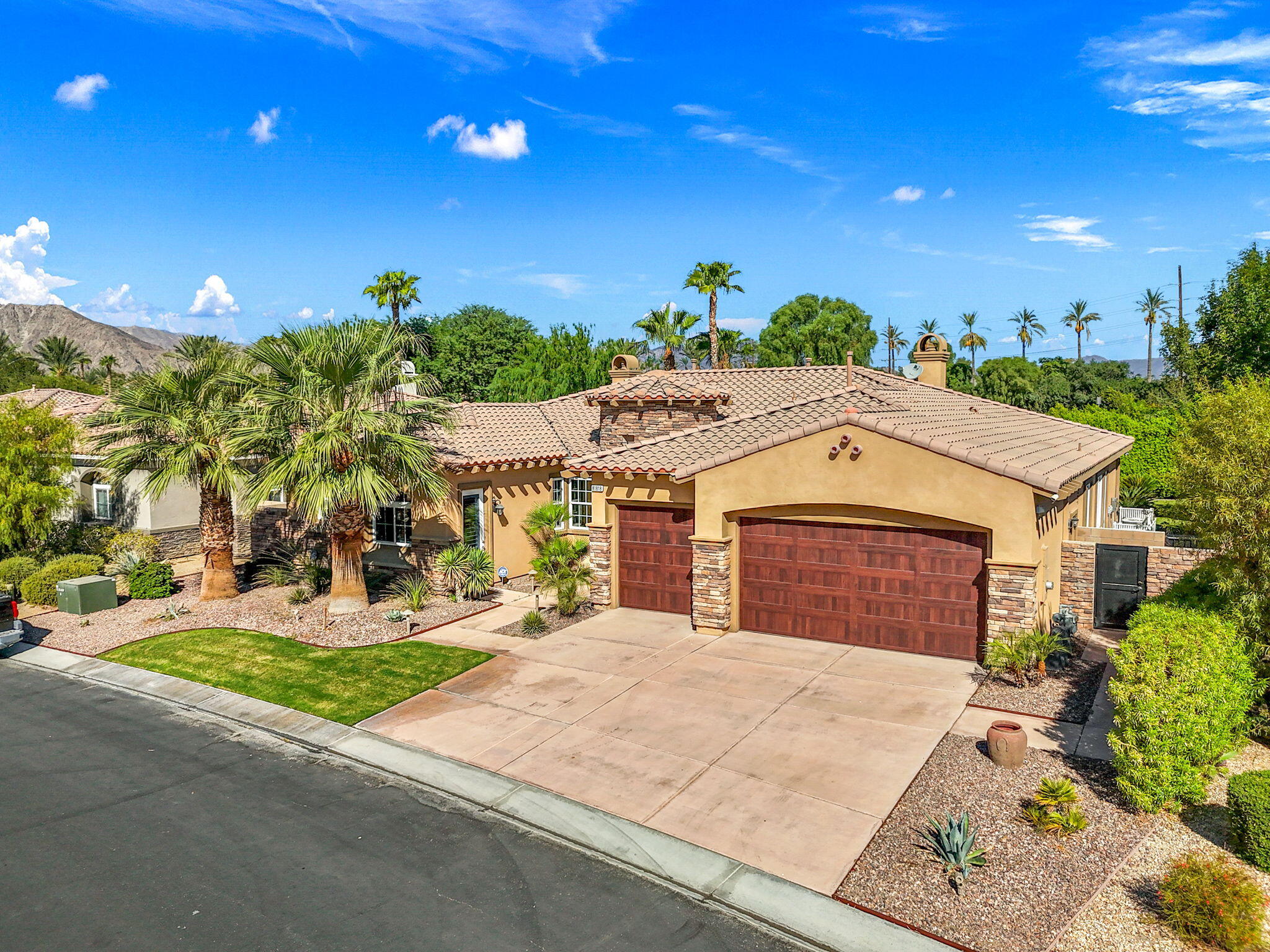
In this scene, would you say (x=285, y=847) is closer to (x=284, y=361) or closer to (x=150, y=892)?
(x=150, y=892)

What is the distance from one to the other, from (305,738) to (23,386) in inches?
2095

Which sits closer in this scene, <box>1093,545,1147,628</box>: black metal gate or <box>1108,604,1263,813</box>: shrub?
<box>1108,604,1263,813</box>: shrub

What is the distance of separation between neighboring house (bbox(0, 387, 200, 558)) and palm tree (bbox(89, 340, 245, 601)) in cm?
652

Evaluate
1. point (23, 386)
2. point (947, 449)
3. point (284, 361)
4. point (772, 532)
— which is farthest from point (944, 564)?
point (23, 386)

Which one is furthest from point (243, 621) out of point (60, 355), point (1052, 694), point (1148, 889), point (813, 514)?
point (60, 355)

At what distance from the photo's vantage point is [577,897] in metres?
8.04

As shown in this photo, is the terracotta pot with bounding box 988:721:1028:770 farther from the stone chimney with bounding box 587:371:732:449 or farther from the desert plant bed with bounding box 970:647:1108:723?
the stone chimney with bounding box 587:371:732:449

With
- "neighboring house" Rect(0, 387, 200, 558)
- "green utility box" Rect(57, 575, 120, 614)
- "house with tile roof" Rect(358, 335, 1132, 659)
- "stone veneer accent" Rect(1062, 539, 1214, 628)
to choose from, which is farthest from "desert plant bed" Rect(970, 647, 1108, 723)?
"neighboring house" Rect(0, 387, 200, 558)

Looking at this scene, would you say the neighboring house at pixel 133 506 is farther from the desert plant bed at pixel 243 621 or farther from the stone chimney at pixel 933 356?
the stone chimney at pixel 933 356

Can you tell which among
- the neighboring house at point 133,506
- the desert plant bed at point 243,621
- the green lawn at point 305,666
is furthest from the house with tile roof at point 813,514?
the neighboring house at point 133,506

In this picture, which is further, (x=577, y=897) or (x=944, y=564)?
(x=944, y=564)

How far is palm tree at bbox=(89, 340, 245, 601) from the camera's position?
1859 cm

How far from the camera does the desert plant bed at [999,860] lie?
24.4ft

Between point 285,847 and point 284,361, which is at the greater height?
point 284,361
